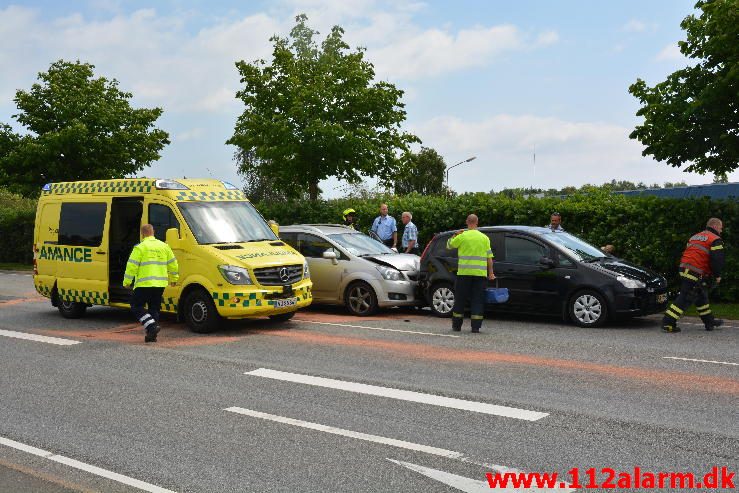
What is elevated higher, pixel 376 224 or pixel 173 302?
pixel 376 224

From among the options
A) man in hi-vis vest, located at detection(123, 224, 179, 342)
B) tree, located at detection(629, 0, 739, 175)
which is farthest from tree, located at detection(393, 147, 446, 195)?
man in hi-vis vest, located at detection(123, 224, 179, 342)

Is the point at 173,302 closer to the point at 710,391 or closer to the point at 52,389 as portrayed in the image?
the point at 52,389

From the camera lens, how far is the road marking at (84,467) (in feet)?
17.5

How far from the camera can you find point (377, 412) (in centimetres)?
721

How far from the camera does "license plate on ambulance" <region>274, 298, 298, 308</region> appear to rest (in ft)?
40.9

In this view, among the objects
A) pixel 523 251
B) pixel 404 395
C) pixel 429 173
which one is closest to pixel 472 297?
pixel 523 251

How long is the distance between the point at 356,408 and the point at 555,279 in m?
6.76

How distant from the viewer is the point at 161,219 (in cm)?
1298

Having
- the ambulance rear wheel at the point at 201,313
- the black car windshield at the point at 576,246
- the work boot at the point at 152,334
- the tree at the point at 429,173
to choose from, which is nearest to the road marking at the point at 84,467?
the work boot at the point at 152,334

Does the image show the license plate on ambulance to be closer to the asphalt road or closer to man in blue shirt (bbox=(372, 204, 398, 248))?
the asphalt road

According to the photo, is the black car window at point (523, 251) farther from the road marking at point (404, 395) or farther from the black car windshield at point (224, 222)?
the road marking at point (404, 395)

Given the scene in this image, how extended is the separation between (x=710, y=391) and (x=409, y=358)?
3.54 m

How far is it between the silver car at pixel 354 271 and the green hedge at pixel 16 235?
2186cm

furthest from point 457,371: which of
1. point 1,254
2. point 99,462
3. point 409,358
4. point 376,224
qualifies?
point 1,254
